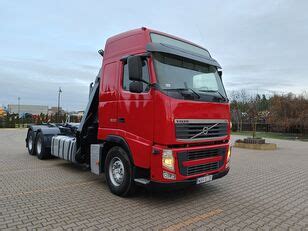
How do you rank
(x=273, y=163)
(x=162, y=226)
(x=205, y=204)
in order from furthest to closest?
(x=273, y=163), (x=205, y=204), (x=162, y=226)

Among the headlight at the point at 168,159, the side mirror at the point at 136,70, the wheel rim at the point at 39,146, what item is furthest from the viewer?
the wheel rim at the point at 39,146

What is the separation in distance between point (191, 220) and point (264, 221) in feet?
3.89

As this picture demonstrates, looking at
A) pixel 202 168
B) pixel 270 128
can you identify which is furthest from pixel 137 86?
pixel 270 128

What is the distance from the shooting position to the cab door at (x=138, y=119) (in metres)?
5.12

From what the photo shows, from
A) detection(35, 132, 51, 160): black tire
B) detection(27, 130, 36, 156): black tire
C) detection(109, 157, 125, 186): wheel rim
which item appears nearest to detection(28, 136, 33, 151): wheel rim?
detection(27, 130, 36, 156): black tire

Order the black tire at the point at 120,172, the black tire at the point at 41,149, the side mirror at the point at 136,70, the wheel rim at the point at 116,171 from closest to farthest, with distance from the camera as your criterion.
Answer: the side mirror at the point at 136,70 → the black tire at the point at 120,172 → the wheel rim at the point at 116,171 → the black tire at the point at 41,149

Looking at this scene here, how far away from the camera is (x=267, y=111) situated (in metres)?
34.3

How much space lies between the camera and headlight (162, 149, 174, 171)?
4891mm

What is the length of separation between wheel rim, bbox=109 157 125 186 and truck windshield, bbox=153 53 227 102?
191 centimetres

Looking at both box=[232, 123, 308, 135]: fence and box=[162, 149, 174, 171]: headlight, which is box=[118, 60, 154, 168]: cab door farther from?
box=[232, 123, 308, 135]: fence

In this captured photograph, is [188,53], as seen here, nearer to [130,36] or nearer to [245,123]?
[130,36]

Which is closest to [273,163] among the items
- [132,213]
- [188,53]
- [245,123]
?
[188,53]

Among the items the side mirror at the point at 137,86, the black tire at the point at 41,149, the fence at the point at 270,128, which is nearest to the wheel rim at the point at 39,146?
the black tire at the point at 41,149

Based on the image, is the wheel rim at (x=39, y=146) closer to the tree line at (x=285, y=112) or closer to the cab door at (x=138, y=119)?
the cab door at (x=138, y=119)
